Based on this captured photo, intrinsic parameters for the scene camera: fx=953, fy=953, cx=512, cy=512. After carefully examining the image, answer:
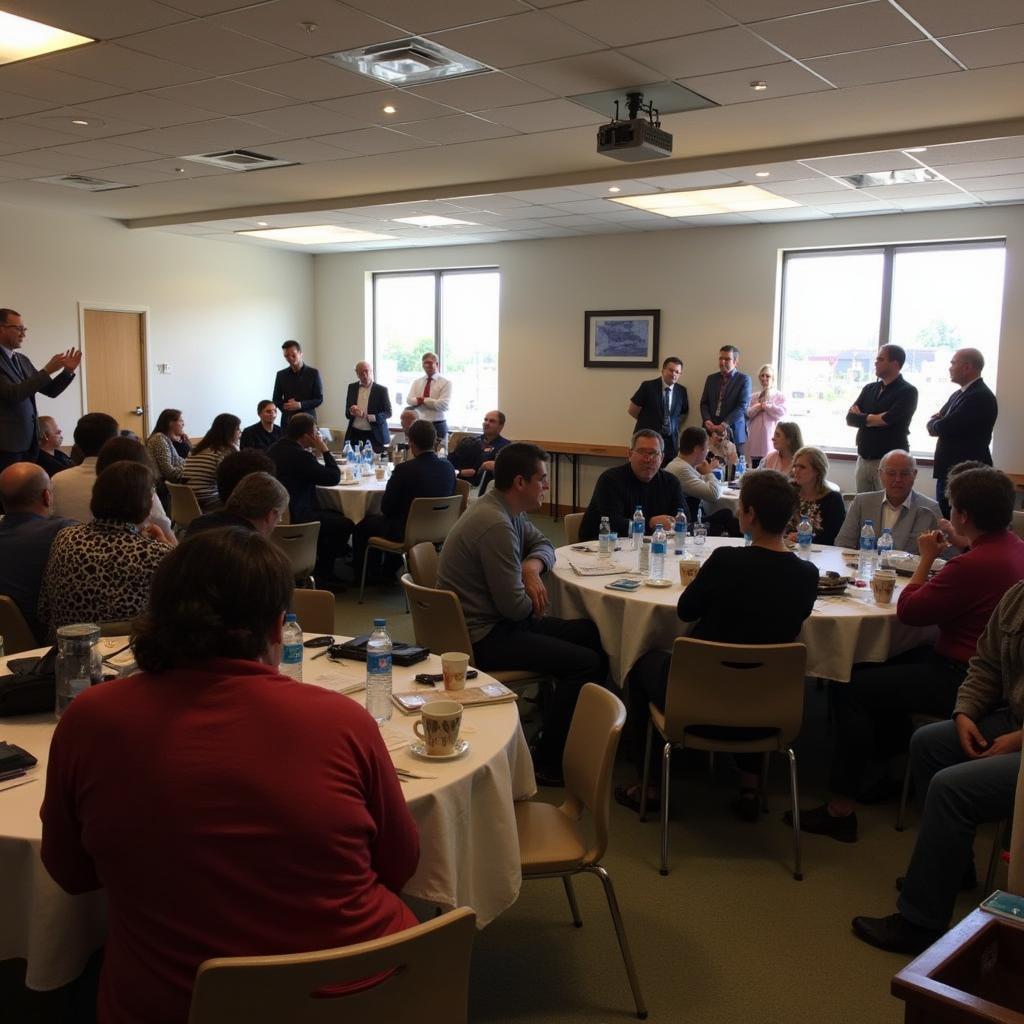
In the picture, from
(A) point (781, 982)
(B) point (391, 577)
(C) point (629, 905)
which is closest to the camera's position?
(A) point (781, 982)

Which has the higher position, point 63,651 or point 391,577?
point 63,651

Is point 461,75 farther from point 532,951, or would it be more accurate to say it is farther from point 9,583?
point 532,951

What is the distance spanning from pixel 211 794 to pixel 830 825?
2824 millimetres

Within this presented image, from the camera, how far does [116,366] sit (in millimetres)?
10742

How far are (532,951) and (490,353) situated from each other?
9.73 metres

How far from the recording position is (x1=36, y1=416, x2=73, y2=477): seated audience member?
6887mm

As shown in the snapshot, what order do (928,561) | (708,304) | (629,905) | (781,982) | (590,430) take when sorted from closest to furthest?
(781,982) → (629,905) → (928,561) → (708,304) → (590,430)

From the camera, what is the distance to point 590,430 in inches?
434

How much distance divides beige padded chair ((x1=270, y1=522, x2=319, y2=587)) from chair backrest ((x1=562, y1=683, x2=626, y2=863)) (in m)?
3.28

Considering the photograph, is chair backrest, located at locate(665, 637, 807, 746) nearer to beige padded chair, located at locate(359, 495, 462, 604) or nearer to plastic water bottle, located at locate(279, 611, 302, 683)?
plastic water bottle, located at locate(279, 611, 302, 683)

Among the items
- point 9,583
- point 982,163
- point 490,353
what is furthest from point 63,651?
point 490,353

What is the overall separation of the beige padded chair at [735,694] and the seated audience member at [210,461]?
Result: 452cm

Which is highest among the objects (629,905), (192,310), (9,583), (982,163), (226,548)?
(982,163)

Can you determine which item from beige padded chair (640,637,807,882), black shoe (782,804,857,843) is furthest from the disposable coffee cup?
black shoe (782,804,857,843)
